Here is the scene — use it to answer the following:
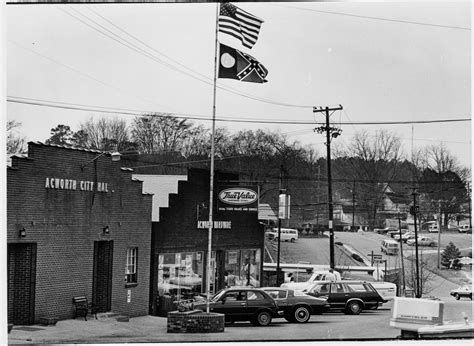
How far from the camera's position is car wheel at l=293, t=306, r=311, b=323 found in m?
20.2

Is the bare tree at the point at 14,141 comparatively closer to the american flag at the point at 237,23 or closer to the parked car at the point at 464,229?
the american flag at the point at 237,23

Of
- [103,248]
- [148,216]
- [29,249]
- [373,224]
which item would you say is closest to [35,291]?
[29,249]

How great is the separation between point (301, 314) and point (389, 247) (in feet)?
17.9

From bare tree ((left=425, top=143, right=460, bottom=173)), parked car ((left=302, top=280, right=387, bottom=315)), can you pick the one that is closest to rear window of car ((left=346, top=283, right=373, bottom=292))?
parked car ((left=302, top=280, right=387, bottom=315))

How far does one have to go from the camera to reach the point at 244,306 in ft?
64.4

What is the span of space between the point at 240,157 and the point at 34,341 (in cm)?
837

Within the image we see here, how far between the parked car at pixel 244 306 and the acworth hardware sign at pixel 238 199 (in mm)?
2493

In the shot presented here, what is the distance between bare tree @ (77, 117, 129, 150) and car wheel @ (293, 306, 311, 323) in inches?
323

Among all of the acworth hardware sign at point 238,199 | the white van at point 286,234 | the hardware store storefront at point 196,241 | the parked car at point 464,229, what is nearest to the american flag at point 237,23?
the hardware store storefront at point 196,241

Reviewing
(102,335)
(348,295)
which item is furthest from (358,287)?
(102,335)

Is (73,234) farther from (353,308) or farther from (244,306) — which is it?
(353,308)

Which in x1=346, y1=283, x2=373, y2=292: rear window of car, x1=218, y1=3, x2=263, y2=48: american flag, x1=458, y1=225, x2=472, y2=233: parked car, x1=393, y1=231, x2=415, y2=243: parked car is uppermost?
x1=218, y1=3, x2=263, y2=48: american flag

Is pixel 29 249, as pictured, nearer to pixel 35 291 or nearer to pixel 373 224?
pixel 35 291

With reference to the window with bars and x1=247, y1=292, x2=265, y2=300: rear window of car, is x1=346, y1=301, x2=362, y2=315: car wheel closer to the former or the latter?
x1=247, y1=292, x2=265, y2=300: rear window of car
